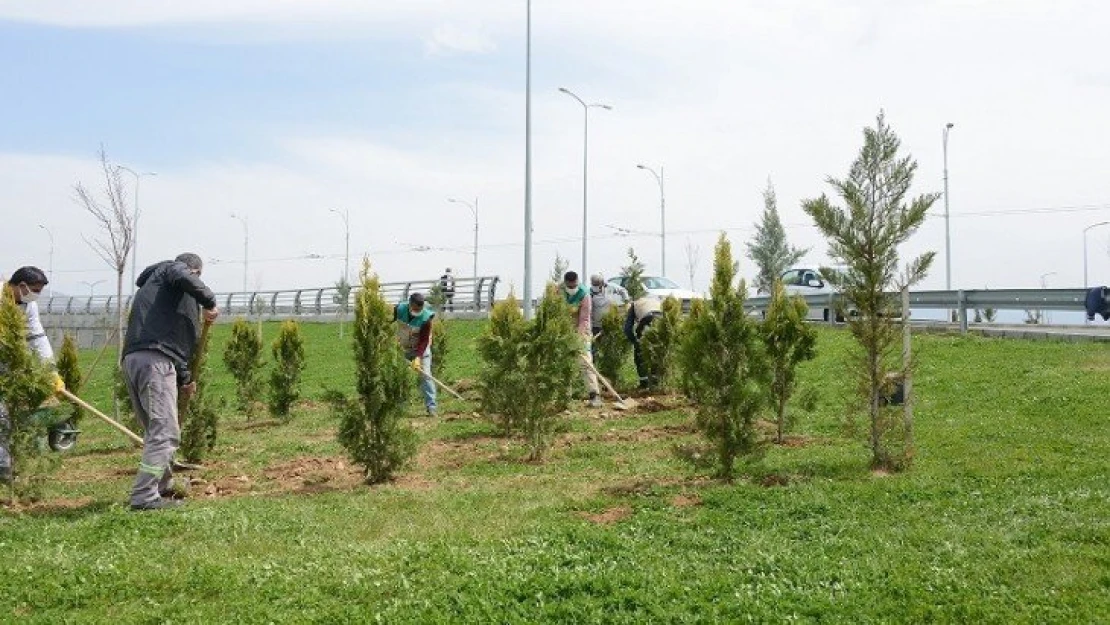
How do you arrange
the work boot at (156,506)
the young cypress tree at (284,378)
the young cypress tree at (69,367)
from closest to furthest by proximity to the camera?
the work boot at (156,506)
the young cypress tree at (69,367)
the young cypress tree at (284,378)

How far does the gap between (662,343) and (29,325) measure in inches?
364

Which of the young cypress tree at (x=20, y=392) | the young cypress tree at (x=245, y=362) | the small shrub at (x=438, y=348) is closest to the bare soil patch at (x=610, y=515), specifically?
the young cypress tree at (x=20, y=392)

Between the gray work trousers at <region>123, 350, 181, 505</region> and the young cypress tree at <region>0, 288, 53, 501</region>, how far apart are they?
73 centimetres

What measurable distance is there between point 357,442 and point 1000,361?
11.0 m

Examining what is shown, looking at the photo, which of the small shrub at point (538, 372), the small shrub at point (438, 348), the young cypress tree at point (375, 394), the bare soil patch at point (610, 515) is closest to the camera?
the bare soil patch at point (610, 515)

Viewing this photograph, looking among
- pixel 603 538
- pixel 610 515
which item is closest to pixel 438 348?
pixel 610 515

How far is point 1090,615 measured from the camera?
517 centimetres

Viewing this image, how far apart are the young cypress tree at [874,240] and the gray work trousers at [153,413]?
5.80m

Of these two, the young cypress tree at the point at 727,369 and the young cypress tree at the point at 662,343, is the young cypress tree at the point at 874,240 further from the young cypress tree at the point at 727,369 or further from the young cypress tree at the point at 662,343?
the young cypress tree at the point at 662,343

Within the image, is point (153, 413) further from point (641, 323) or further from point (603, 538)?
point (641, 323)

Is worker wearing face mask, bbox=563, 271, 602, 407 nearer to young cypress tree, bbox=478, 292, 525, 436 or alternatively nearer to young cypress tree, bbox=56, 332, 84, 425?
young cypress tree, bbox=478, 292, 525, 436

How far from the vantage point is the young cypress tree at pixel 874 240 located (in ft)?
30.7

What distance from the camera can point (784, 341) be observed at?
11.7 metres

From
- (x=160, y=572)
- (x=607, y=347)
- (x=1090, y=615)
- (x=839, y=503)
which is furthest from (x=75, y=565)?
(x=607, y=347)
